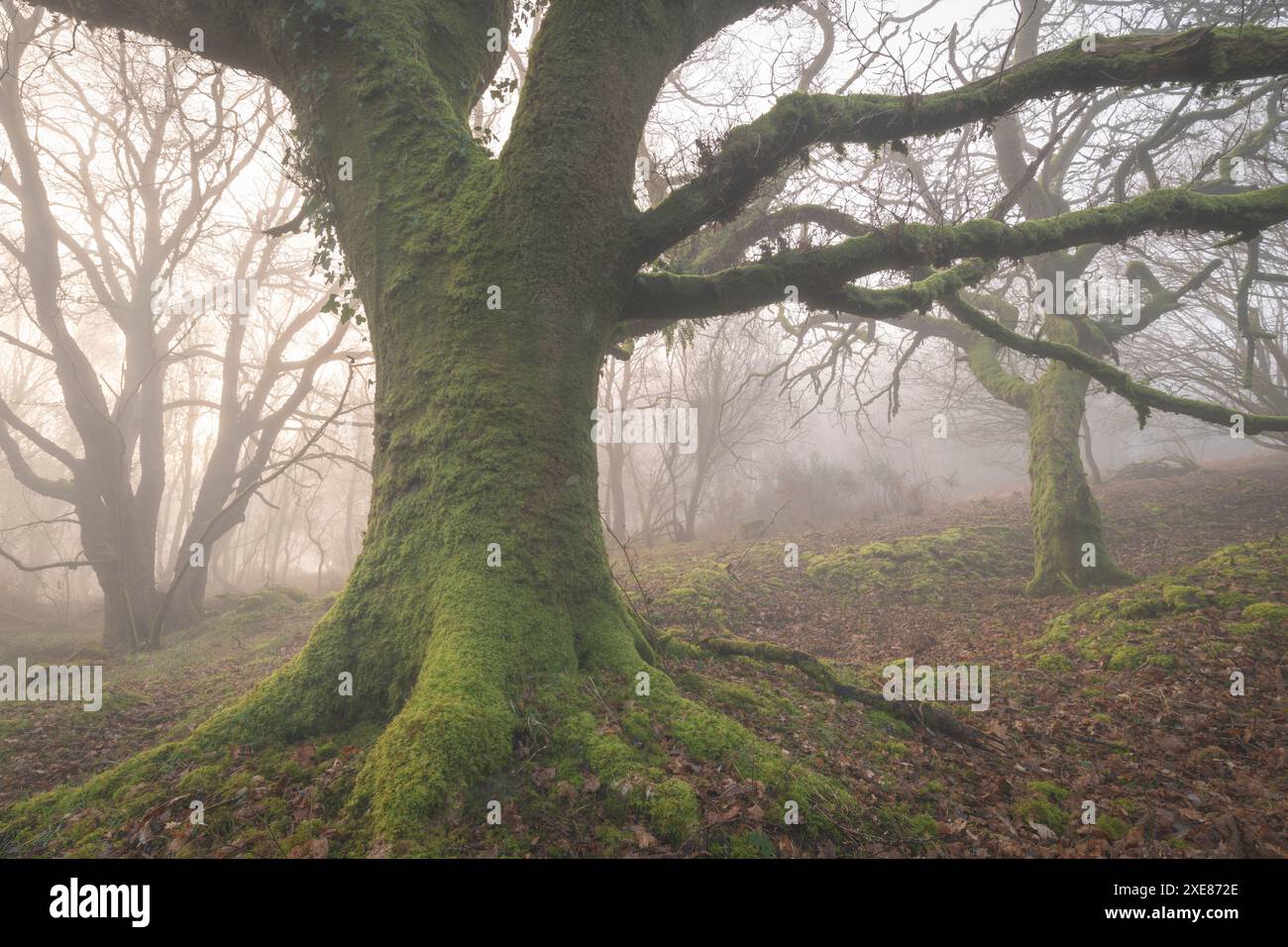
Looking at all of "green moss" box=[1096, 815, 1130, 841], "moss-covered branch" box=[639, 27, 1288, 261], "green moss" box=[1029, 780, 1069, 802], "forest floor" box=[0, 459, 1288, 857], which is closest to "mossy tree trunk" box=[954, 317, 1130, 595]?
"forest floor" box=[0, 459, 1288, 857]

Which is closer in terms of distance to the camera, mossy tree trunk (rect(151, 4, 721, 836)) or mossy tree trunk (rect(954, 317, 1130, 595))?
mossy tree trunk (rect(151, 4, 721, 836))

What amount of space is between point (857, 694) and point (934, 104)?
188 inches

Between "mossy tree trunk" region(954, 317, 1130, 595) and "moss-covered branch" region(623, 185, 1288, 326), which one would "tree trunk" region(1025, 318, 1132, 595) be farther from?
"moss-covered branch" region(623, 185, 1288, 326)

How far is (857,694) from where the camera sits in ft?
15.5

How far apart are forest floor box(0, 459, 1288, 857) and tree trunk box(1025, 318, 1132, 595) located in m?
0.70

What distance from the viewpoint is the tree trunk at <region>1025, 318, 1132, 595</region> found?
8797mm

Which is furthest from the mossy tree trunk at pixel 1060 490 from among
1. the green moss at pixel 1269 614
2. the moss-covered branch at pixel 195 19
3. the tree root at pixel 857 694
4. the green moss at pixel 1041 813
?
the moss-covered branch at pixel 195 19

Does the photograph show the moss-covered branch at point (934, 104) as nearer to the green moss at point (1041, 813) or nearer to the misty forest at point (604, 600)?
the misty forest at point (604, 600)

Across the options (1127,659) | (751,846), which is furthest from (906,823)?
(1127,659)

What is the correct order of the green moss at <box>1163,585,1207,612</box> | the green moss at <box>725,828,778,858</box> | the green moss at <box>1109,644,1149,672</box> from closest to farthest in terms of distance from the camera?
1. the green moss at <box>725,828,778,858</box>
2. the green moss at <box>1109,644,1149,672</box>
3. the green moss at <box>1163,585,1207,612</box>

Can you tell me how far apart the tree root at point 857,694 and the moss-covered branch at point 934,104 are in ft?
11.3
